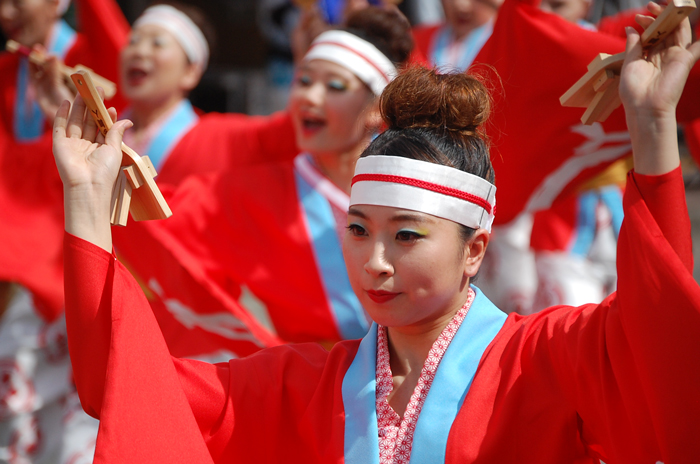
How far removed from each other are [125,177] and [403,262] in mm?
531

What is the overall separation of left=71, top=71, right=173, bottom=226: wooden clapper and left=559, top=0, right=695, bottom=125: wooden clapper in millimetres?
793

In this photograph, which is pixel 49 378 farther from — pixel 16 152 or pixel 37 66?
pixel 37 66

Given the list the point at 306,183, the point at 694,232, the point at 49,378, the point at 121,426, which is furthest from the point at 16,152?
the point at 694,232

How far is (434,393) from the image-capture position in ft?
4.90

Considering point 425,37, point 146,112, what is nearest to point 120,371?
point 146,112

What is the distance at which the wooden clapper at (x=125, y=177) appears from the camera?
148 centimetres

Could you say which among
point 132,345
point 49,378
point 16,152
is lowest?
point 132,345

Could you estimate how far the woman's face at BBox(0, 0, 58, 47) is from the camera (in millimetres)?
3697

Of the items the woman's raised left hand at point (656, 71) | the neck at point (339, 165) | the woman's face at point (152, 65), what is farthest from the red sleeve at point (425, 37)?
the woman's raised left hand at point (656, 71)

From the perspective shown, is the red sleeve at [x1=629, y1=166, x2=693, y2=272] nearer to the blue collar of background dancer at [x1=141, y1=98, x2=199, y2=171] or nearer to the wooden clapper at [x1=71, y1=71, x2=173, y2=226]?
the wooden clapper at [x1=71, y1=71, x2=173, y2=226]

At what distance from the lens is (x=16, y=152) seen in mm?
3342

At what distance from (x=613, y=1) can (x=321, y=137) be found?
209 centimetres

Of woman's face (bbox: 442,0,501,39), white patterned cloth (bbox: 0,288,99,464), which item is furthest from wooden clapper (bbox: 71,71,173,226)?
woman's face (bbox: 442,0,501,39)

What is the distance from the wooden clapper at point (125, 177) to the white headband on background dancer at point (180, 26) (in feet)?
7.52
